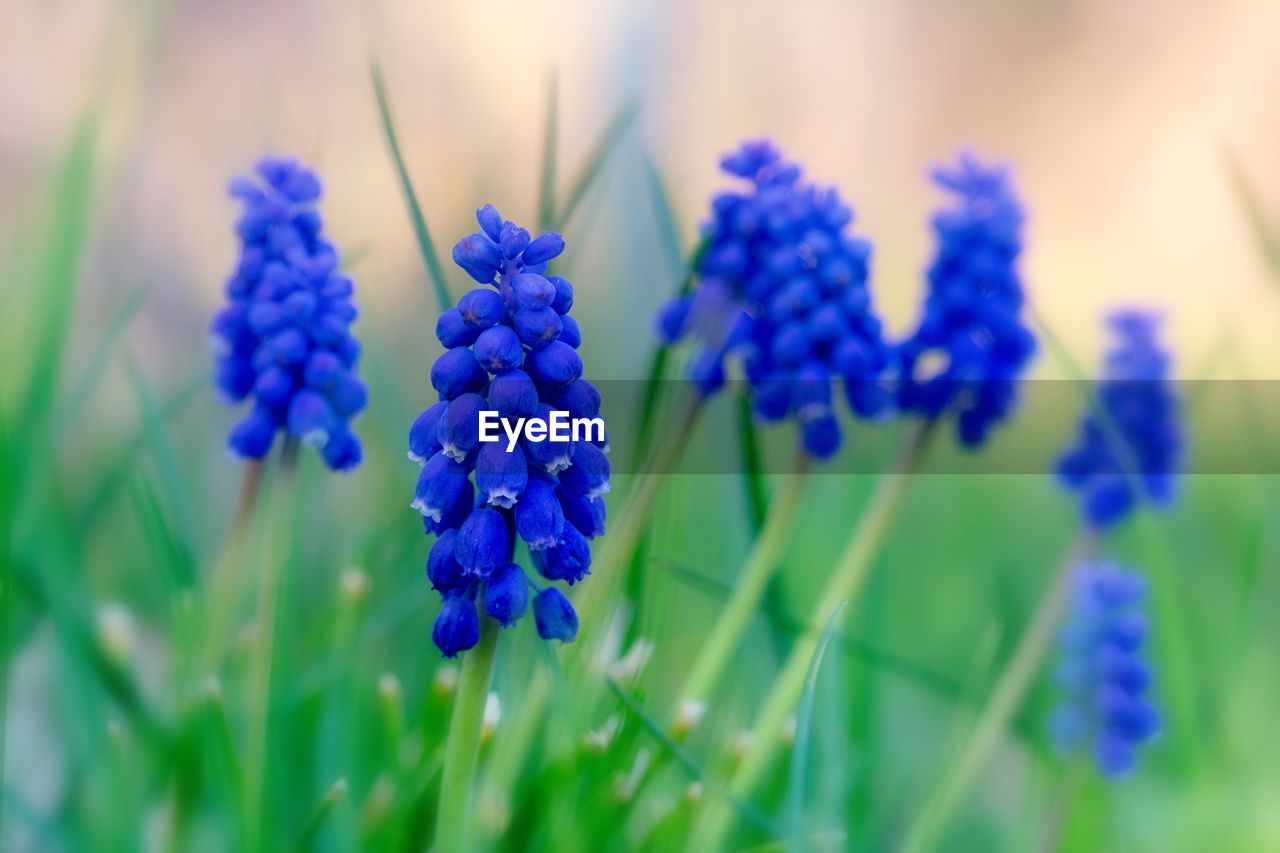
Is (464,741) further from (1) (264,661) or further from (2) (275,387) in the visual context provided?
(2) (275,387)

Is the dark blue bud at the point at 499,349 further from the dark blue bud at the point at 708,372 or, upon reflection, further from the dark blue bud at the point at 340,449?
the dark blue bud at the point at 708,372

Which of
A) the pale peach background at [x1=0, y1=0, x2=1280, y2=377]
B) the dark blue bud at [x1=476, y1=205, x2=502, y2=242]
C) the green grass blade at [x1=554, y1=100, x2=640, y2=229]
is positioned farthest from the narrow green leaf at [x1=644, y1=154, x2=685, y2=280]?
the pale peach background at [x1=0, y1=0, x2=1280, y2=377]

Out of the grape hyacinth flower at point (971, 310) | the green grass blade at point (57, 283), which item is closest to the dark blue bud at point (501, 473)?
the grape hyacinth flower at point (971, 310)

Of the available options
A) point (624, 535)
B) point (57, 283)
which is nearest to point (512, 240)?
point (624, 535)

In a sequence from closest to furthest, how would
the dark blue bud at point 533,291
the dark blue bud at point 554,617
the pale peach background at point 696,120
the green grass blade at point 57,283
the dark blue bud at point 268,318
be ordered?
the dark blue bud at point 533,291
the dark blue bud at point 554,617
the dark blue bud at point 268,318
the green grass blade at point 57,283
the pale peach background at point 696,120

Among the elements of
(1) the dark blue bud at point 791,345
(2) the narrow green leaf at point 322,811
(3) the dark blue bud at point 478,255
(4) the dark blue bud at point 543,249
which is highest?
(4) the dark blue bud at point 543,249

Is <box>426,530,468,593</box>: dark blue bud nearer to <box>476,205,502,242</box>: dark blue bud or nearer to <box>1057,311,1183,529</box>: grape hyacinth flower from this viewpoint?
<box>476,205,502,242</box>: dark blue bud

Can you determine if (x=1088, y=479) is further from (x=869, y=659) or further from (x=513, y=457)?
(x=513, y=457)
